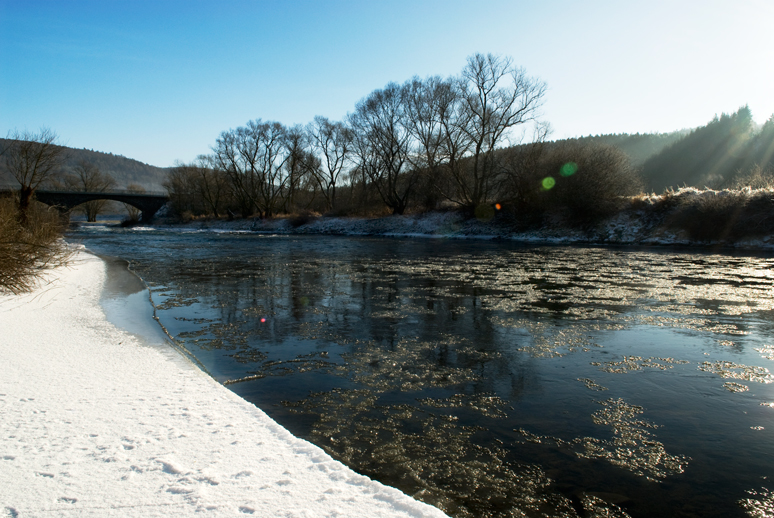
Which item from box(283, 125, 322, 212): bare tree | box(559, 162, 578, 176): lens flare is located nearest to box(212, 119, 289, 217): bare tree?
box(283, 125, 322, 212): bare tree

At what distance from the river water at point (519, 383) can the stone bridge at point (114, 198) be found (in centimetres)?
6560

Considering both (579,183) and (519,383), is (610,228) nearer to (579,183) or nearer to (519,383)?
(579,183)

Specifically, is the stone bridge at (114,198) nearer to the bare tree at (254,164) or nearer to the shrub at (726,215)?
the bare tree at (254,164)

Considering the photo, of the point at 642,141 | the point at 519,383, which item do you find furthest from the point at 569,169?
the point at 642,141

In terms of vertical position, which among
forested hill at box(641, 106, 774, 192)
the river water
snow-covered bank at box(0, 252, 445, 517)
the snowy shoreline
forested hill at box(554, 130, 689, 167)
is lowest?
the river water

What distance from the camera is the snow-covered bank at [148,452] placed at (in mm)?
2666

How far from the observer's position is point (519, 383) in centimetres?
537

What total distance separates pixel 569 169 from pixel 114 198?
67.5m

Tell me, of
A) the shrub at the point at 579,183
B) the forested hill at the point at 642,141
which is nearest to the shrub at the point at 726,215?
the shrub at the point at 579,183

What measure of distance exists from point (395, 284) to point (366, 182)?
155ft

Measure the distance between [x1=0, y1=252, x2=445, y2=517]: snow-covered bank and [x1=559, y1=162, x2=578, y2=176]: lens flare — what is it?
3274 centimetres

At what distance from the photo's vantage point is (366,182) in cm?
5869

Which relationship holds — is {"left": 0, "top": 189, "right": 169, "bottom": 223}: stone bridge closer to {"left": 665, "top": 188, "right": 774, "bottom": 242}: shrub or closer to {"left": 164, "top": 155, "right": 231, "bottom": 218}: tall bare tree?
{"left": 164, "top": 155, "right": 231, "bottom": 218}: tall bare tree

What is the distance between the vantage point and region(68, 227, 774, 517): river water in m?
3.39
